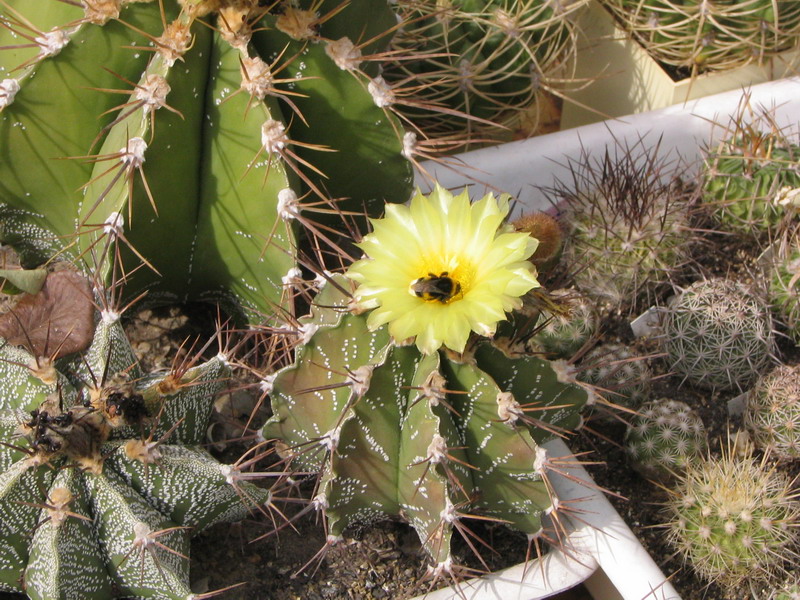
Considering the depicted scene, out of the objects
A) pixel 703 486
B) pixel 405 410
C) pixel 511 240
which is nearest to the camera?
pixel 511 240

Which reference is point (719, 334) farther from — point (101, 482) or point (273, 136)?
point (101, 482)

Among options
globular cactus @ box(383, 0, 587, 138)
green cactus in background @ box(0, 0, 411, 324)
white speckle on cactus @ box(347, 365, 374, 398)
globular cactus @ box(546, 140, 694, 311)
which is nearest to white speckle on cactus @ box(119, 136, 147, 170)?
green cactus in background @ box(0, 0, 411, 324)

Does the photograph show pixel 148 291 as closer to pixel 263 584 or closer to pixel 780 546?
pixel 263 584

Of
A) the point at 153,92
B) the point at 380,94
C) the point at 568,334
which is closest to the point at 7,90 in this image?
the point at 153,92

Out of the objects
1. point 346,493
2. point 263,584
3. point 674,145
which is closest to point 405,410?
point 346,493

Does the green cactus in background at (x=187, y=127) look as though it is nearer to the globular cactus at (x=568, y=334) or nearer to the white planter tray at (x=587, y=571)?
the globular cactus at (x=568, y=334)

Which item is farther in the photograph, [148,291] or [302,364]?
[148,291]

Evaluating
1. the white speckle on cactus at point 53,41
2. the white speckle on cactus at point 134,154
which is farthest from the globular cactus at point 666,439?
the white speckle on cactus at point 53,41
